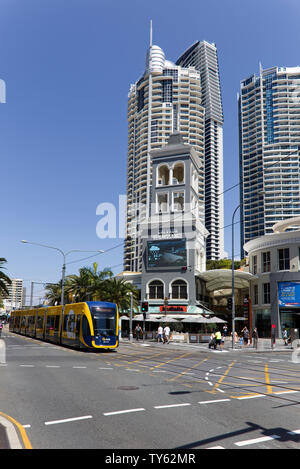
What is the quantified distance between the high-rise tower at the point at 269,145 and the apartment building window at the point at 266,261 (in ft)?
308

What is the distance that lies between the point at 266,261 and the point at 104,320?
3047 centimetres

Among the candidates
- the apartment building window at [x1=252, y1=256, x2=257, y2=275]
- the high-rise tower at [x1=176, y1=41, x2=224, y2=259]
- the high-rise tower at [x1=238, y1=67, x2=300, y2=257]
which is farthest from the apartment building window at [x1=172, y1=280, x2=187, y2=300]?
the high-rise tower at [x1=176, y1=41, x2=224, y2=259]

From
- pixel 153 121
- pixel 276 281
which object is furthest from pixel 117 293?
pixel 153 121

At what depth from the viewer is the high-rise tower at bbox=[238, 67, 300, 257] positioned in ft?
475

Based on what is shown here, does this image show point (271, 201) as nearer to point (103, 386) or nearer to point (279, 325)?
point (279, 325)

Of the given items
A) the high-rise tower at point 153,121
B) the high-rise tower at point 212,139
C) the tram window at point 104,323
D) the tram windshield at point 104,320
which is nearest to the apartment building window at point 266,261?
the tram windshield at point 104,320

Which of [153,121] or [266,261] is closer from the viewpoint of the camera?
A: [266,261]

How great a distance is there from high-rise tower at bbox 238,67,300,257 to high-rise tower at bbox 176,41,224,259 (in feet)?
32.4

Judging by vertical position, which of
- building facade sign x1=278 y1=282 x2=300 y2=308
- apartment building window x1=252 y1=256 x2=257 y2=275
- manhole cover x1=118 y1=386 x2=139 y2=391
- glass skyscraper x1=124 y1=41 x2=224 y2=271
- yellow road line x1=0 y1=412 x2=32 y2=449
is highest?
glass skyscraper x1=124 y1=41 x2=224 y2=271

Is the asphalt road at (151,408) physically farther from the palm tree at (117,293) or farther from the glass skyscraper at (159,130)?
the glass skyscraper at (159,130)

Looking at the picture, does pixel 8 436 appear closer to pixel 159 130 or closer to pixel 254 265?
pixel 254 265

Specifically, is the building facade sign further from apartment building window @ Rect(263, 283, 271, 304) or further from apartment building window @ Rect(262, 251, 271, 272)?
apartment building window @ Rect(262, 251, 271, 272)

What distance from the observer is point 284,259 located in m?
47.6

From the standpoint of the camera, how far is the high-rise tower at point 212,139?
15625 cm
